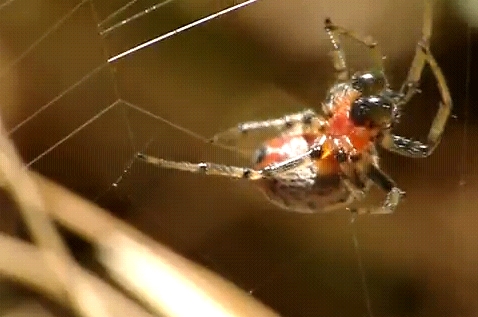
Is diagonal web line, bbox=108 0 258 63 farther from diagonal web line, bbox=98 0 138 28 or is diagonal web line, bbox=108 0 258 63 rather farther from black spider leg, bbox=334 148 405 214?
black spider leg, bbox=334 148 405 214

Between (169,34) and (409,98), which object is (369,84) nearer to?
(409,98)

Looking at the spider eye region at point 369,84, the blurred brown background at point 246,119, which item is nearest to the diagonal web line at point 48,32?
the blurred brown background at point 246,119

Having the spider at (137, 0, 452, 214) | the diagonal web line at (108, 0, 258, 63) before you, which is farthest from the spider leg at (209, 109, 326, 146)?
the diagonal web line at (108, 0, 258, 63)

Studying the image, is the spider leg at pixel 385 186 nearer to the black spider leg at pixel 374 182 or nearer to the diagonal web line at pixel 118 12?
the black spider leg at pixel 374 182

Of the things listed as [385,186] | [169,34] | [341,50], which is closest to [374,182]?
[385,186]

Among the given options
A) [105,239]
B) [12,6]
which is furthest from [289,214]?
[12,6]

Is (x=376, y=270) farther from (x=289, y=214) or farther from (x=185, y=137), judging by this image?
(x=185, y=137)
